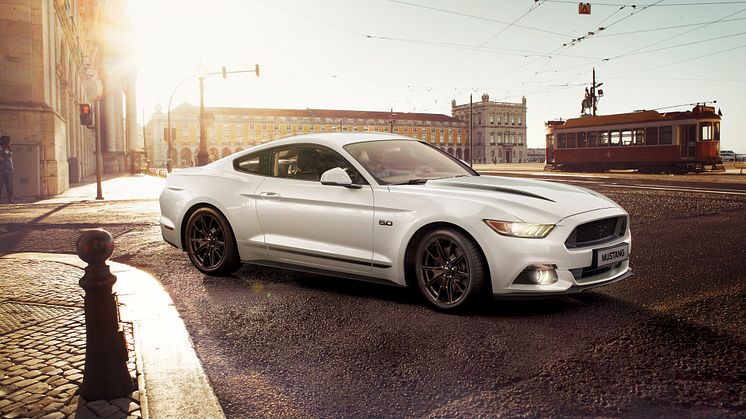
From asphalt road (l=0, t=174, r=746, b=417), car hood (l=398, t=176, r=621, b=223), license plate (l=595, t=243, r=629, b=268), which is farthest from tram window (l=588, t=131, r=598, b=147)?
license plate (l=595, t=243, r=629, b=268)

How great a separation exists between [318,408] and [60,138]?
1980 cm

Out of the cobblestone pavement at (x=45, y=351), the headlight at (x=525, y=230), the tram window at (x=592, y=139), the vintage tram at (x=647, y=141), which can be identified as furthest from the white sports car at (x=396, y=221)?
the tram window at (x=592, y=139)

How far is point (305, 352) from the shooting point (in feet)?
11.7

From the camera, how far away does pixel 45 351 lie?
11.3 feet

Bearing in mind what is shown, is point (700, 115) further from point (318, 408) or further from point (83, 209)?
point (318, 408)

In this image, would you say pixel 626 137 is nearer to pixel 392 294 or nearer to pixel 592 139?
pixel 592 139

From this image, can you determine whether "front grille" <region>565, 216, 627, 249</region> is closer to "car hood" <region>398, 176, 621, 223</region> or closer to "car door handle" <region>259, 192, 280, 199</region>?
"car hood" <region>398, 176, 621, 223</region>

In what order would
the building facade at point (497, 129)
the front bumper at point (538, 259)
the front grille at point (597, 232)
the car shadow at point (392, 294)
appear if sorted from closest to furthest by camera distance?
the front bumper at point (538, 259)
the front grille at point (597, 232)
the car shadow at point (392, 294)
the building facade at point (497, 129)

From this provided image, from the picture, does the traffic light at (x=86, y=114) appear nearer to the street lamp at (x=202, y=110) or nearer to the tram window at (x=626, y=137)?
the street lamp at (x=202, y=110)

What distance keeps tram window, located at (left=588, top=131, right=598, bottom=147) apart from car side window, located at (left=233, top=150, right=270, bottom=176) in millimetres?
30851

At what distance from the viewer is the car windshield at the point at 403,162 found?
4.96 meters

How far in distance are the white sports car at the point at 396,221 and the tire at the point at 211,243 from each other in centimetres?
1

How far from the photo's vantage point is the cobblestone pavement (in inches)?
106

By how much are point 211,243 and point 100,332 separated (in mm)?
2933
